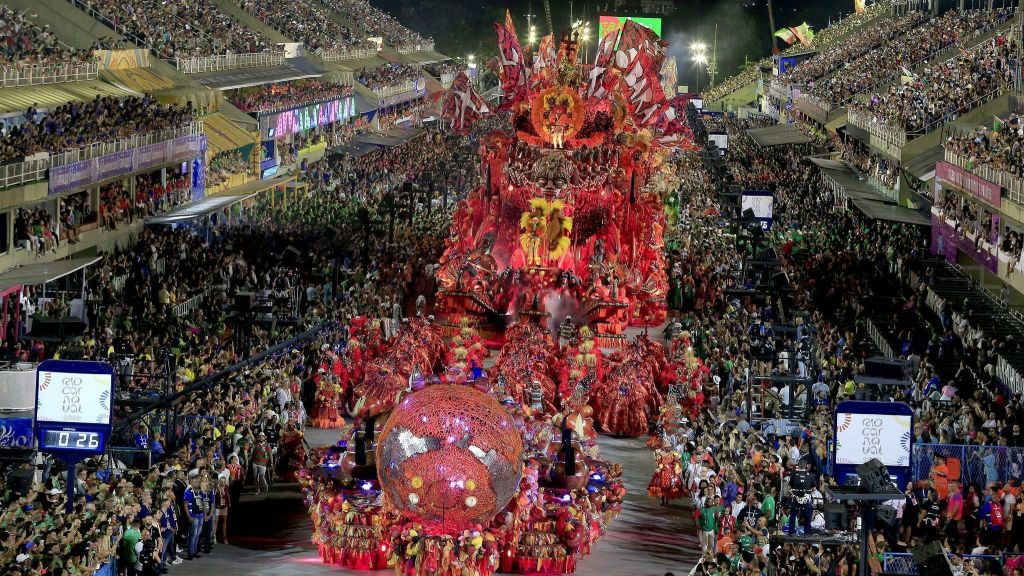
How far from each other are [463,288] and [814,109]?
5054 cm

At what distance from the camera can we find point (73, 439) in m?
21.4

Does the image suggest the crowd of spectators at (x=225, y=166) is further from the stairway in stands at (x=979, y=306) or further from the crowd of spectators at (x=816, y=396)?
the stairway in stands at (x=979, y=306)

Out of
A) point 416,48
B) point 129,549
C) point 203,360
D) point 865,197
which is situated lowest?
point 129,549

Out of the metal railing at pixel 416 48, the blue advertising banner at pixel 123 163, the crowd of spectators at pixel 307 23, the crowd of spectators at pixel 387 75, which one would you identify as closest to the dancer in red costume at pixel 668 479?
the blue advertising banner at pixel 123 163

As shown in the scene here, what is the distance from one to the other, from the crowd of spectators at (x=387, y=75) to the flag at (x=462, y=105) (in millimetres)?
48455

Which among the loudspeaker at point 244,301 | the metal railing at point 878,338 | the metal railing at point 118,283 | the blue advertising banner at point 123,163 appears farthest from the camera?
the blue advertising banner at point 123,163

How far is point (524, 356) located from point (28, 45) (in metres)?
20.2

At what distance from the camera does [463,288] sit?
40.5 meters

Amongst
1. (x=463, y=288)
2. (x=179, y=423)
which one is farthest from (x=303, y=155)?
(x=179, y=423)

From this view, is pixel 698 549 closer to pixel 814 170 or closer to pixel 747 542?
pixel 747 542

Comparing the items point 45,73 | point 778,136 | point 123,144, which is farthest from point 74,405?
point 778,136

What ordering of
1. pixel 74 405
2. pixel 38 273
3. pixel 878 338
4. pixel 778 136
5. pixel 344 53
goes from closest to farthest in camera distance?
1. pixel 74 405
2. pixel 38 273
3. pixel 878 338
4. pixel 778 136
5. pixel 344 53

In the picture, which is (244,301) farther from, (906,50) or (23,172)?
(906,50)

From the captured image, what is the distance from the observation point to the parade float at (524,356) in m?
21.2
